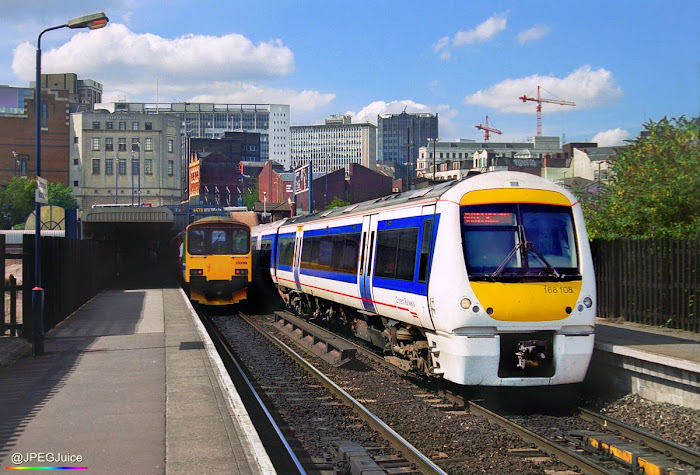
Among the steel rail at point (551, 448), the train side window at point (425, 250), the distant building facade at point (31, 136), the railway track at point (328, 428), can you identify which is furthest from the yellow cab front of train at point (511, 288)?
the distant building facade at point (31, 136)

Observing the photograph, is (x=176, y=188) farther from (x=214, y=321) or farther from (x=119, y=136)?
(x=214, y=321)

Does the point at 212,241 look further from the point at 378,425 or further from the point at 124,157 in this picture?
the point at 124,157

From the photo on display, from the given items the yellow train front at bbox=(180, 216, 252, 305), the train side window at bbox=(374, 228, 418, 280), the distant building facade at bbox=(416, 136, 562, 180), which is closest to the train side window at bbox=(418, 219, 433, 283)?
the train side window at bbox=(374, 228, 418, 280)

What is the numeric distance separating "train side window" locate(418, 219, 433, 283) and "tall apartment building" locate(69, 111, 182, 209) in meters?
89.4

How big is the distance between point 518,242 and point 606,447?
3.00 metres

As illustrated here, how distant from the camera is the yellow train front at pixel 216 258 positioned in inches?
973

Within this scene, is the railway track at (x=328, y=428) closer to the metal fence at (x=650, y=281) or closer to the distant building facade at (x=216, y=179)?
the metal fence at (x=650, y=281)

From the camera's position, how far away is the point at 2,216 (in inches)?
2687

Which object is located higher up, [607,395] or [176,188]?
[176,188]

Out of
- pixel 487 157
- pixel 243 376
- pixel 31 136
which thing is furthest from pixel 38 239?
pixel 487 157

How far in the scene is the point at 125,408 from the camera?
8.97 metres

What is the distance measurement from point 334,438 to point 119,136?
313ft

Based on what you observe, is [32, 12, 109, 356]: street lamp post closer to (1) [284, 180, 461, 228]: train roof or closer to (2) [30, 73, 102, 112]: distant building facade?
(1) [284, 180, 461, 228]: train roof

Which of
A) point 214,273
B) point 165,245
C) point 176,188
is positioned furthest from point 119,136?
point 214,273
